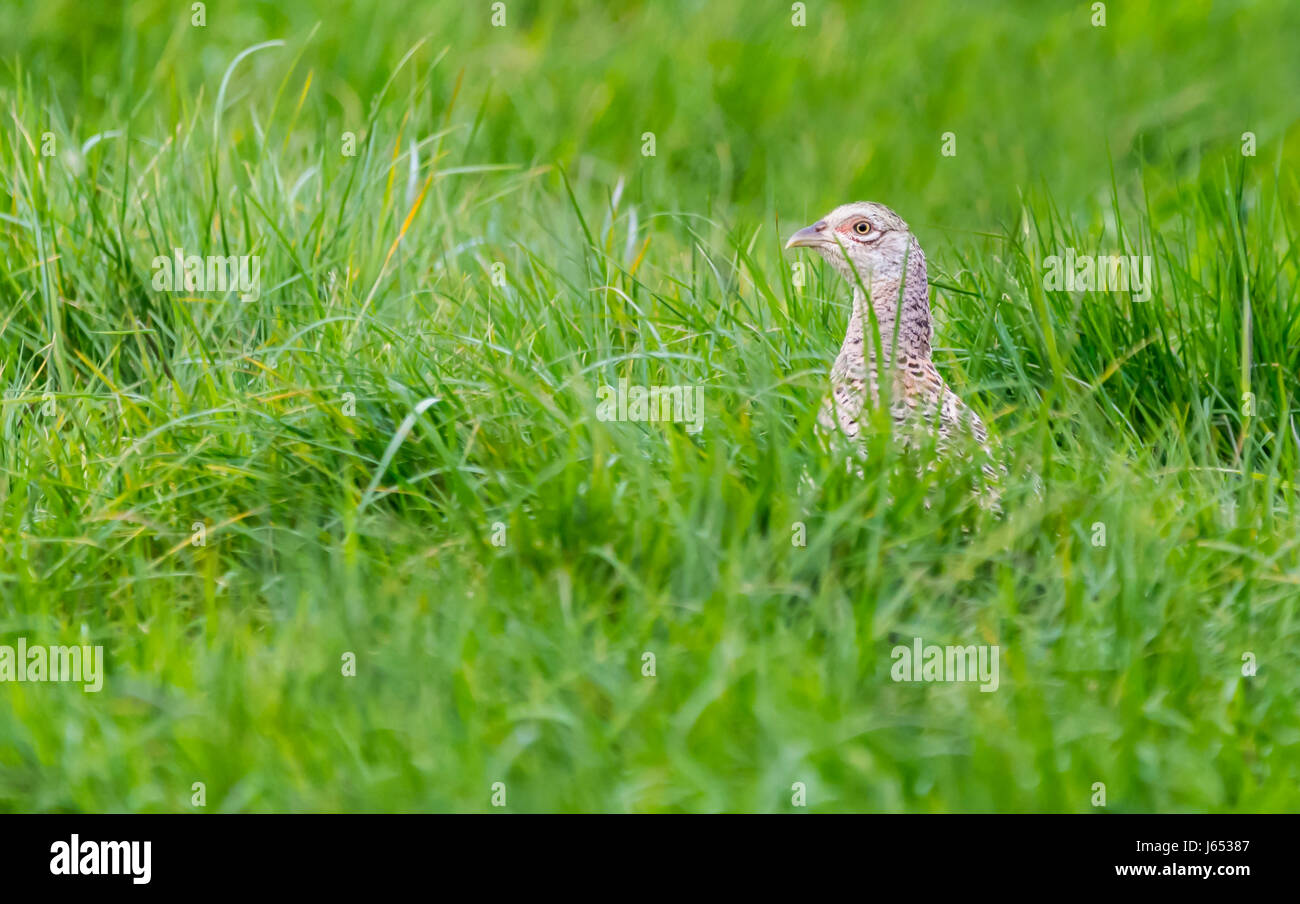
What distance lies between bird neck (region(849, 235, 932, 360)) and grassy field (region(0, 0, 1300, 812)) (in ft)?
0.71

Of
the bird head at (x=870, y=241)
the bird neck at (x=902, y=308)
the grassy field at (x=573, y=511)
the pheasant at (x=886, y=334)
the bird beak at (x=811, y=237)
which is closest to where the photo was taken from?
the grassy field at (x=573, y=511)

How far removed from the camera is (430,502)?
434 cm

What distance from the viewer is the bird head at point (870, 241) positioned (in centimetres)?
493

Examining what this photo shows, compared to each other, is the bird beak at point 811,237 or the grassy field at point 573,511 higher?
the bird beak at point 811,237

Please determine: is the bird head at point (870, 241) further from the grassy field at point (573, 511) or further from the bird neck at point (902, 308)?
the grassy field at point (573, 511)

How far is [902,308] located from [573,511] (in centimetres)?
124

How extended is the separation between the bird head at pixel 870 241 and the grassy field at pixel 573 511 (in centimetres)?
29

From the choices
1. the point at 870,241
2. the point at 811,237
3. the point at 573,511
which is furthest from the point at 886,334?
the point at 573,511

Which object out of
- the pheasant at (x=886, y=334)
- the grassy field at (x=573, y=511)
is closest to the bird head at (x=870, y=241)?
the pheasant at (x=886, y=334)

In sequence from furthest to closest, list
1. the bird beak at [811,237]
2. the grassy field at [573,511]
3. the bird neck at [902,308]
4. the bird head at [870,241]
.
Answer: the bird beak at [811,237], the bird head at [870,241], the bird neck at [902,308], the grassy field at [573,511]

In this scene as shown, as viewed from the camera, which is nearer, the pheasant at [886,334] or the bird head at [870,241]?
the pheasant at [886,334]

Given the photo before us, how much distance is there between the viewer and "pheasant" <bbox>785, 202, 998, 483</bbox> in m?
4.49

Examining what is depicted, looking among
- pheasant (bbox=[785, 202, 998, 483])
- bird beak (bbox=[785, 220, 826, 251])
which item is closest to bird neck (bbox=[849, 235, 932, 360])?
pheasant (bbox=[785, 202, 998, 483])

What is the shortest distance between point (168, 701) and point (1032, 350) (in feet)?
9.17
